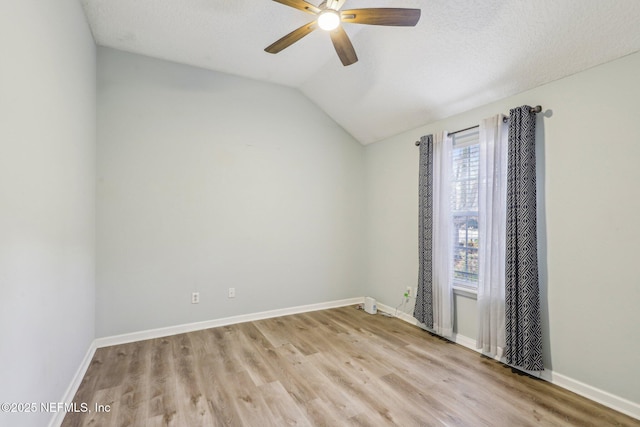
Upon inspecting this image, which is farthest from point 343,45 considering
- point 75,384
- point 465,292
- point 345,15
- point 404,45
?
point 75,384

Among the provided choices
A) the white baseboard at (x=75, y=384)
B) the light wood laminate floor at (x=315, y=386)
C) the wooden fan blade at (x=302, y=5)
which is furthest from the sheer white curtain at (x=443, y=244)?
the white baseboard at (x=75, y=384)

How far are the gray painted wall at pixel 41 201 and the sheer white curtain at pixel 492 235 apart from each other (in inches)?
119

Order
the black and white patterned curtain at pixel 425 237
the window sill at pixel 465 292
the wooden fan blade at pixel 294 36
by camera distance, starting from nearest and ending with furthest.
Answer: the wooden fan blade at pixel 294 36 → the window sill at pixel 465 292 → the black and white patterned curtain at pixel 425 237

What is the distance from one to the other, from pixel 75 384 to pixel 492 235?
11.2 feet

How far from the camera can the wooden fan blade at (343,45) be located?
6.48 ft

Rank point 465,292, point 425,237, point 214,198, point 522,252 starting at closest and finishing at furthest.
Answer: point 522,252
point 465,292
point 425,237
point 214,198

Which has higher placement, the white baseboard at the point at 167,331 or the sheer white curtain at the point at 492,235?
the sheer white curtain at the point at 492,235

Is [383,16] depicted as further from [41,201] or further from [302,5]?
[41,201]

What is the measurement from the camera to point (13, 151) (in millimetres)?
1226

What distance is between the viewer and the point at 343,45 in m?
2.11

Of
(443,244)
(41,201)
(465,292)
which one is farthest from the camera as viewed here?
(443,244)

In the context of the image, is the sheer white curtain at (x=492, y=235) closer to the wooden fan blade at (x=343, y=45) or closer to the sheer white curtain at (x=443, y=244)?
the sheer white curtain at (x=443, y=244)

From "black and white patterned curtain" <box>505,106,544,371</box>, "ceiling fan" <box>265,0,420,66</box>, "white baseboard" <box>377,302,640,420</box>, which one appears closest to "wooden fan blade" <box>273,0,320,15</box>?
"ceiling fan" <box>265,0,420,66</box>

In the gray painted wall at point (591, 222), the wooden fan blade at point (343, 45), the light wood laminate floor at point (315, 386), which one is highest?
the wooden fan blade at point (343, 45)
